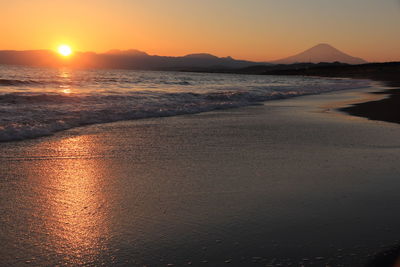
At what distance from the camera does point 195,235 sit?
249 centimetres

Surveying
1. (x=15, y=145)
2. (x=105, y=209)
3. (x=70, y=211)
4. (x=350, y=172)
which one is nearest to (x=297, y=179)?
(x=350, y=172)

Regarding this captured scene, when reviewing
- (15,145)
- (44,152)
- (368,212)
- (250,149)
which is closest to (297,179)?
(368,212)

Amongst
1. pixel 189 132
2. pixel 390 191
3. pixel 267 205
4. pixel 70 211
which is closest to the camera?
pixel 70 211

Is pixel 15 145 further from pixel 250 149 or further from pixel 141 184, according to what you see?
pixel 250 149

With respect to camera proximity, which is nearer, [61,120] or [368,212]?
[368,212]

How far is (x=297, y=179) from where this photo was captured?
12.7 feet

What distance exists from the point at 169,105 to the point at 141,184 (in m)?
8.84

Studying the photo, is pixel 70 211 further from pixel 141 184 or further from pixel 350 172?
pixel 350 172

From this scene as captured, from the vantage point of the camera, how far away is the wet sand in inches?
88.7

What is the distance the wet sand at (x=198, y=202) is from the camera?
88.7 inches

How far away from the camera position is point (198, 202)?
316 cm

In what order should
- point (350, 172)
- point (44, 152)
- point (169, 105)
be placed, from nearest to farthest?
point (350, 172), point (44, 152), point (169, 105)

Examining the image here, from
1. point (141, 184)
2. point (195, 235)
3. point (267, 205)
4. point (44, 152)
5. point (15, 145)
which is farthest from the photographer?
point (15, 145)

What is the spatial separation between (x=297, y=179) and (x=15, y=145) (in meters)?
4.24
